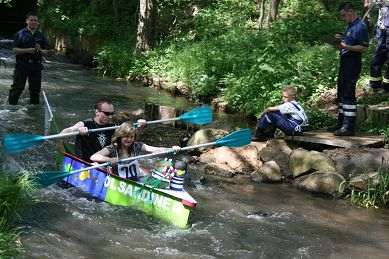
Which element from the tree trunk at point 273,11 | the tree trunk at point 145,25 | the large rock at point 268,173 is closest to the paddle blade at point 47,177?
the large rock at point 268,173

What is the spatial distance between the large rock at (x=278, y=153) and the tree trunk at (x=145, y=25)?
9278mm

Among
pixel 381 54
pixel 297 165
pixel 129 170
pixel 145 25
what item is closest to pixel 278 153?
pixel 297 165

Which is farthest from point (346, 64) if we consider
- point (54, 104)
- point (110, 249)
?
point (54, 104)

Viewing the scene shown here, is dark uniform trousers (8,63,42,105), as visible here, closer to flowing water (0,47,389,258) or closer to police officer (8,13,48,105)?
police officer (8,13,48,105)

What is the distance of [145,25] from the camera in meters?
17.8

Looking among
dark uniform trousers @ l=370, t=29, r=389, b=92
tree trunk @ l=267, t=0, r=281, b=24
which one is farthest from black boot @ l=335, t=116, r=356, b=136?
tree trunk @ l=267, t=0, r=281, b=24

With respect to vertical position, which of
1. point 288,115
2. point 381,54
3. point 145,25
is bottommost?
point 288,115

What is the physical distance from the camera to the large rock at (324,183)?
8.09 m

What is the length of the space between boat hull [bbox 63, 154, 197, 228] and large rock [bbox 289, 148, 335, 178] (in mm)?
2561

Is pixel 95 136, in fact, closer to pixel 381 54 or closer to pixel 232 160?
pixel 232 160

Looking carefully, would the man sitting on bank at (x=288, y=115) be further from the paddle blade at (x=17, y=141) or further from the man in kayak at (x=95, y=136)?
the paddle blade at (x=17, y=141)

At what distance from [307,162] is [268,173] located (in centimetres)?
60

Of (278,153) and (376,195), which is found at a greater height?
(278,153)

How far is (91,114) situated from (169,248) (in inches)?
257
